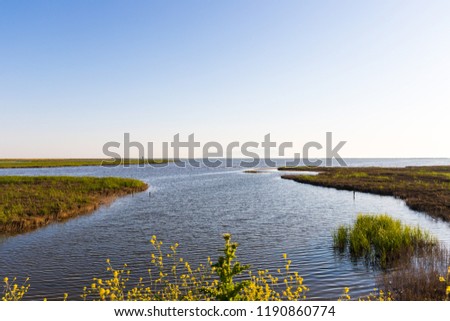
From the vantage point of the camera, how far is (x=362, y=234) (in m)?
19.2

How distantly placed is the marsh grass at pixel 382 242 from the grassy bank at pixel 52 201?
22.0m

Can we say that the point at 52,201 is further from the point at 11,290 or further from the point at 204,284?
the point at 204,284

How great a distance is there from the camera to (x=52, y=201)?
106 ft

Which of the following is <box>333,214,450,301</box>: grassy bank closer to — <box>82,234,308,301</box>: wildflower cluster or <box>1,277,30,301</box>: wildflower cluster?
<box>82,234,308,301</box>: wildflower cluster

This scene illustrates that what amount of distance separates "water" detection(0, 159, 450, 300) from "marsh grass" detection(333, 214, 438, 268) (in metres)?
1.12

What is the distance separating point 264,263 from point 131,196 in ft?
98.2

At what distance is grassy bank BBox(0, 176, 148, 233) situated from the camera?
25469 millimetres

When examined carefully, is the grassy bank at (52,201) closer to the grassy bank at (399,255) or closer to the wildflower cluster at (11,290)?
the wildflower cluster at (11,290)

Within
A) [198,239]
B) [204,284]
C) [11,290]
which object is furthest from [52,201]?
[204,284]

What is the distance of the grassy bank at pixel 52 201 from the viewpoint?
1003 inches

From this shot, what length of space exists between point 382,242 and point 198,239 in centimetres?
1091

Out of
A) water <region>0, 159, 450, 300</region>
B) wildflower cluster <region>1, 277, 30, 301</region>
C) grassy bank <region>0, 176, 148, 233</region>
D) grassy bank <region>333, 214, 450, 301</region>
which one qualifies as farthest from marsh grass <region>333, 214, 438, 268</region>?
grassy bank <region>0, 176, 148, 233</region>

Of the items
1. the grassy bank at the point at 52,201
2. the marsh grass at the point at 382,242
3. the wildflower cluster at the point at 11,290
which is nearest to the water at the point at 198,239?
the wildflower cluster at the point at 11,290
